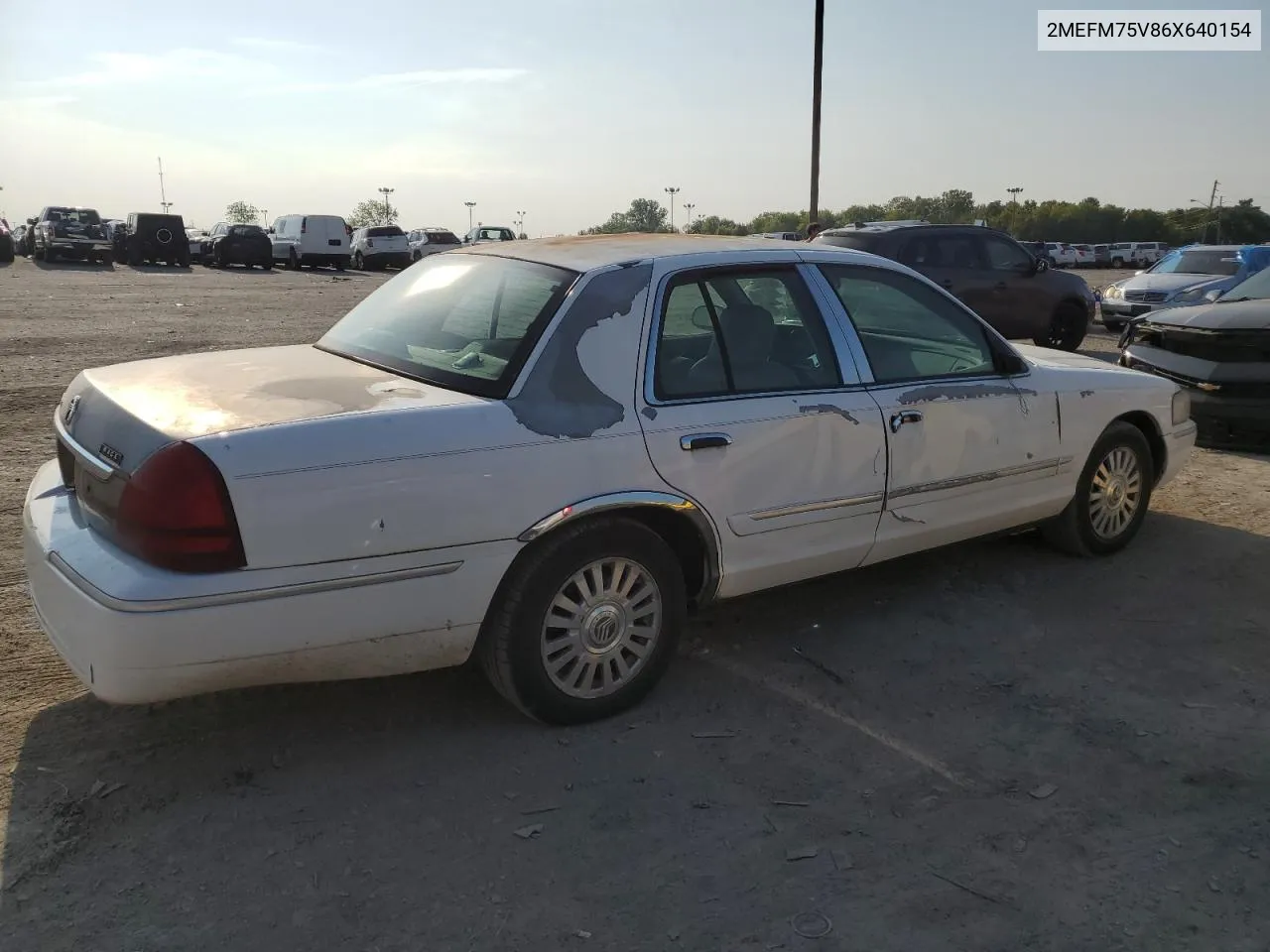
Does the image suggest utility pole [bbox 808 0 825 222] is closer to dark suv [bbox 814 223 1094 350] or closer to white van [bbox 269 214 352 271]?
dark suv [bbox 814 223 1094 350]

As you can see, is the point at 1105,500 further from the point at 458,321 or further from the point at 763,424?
the point at 458,321

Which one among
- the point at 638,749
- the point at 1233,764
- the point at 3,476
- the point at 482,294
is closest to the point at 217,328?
the point at 3,476

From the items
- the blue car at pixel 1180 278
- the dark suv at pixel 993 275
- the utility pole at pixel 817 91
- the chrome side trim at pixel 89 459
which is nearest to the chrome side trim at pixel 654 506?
the chrome side trim at pixel 89 459

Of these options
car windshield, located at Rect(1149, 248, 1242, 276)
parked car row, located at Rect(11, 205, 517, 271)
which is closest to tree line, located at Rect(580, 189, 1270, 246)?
parked car row, located at Rect(11, 205, 517, 271)

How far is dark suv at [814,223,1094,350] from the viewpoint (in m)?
11.9

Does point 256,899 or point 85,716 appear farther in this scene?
point 85,716

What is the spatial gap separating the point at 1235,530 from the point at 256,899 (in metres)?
5.18

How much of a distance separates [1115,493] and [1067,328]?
912cm

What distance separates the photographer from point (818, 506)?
12.7 feet

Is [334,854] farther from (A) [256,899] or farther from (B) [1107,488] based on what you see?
(B) [1107,488]

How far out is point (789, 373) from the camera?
3881 mm

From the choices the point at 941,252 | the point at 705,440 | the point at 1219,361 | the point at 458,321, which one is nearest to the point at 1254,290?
the point at 1219,361

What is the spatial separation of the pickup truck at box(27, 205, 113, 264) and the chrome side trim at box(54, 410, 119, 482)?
3571cm

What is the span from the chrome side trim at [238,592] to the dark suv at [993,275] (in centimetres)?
951
